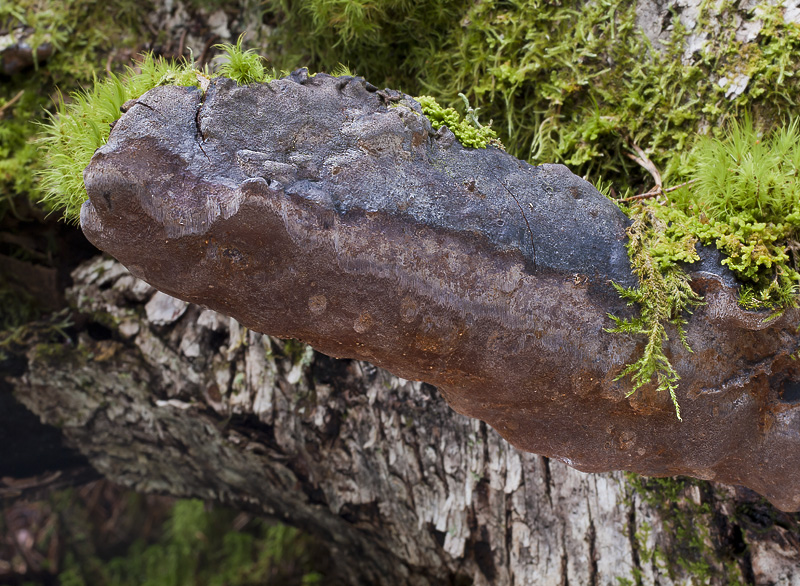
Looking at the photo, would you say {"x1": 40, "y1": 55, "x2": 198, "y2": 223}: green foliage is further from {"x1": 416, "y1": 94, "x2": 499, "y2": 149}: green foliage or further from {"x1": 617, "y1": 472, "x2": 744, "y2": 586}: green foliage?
{"x1": 617, "y1": 472, "x2": 744, "y2": 586}: green foliage

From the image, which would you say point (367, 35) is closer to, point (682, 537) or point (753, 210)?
point (753, 210)

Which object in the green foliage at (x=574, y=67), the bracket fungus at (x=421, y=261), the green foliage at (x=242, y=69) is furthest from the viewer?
the green foliage at (x=574, y=67)

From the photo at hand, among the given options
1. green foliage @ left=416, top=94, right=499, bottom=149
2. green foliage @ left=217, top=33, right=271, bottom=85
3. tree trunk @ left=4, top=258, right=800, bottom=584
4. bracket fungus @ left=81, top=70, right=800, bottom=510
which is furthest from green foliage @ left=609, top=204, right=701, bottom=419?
green foliage @ left=217, top=33, right=271, bottom=85

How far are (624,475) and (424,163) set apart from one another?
138 cm

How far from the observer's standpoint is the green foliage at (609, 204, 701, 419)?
142cm

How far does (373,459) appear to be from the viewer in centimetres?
241

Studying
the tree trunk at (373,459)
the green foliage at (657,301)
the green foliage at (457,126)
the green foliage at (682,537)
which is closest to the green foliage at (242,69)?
the green foliage at (457,126)

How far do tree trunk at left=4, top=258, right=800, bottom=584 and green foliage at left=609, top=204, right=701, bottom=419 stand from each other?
0.80 meters

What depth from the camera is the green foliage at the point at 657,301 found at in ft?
4.66

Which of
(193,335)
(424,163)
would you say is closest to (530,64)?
(424,163)

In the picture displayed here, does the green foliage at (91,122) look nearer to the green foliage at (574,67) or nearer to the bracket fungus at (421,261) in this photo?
the bracket fungus at (421,261)

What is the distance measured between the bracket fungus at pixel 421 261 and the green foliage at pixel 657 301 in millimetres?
30

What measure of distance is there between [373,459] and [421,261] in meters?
1.33

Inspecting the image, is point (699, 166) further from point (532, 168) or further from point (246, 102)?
point (246, 102)
